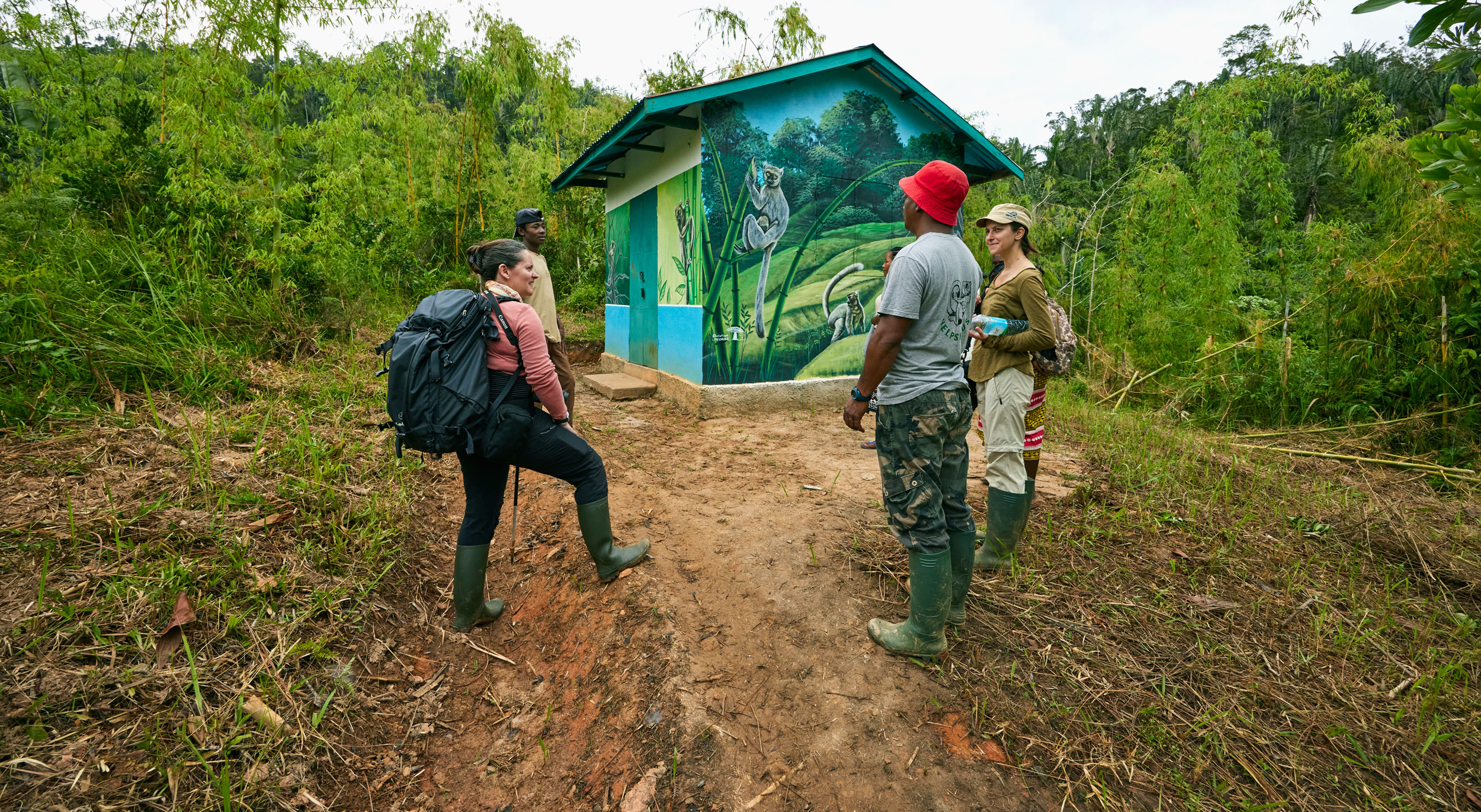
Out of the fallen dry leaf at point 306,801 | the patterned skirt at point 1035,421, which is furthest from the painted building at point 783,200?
the fallen dry leaf at point 306,801

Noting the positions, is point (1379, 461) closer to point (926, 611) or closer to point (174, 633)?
point (926, 611)

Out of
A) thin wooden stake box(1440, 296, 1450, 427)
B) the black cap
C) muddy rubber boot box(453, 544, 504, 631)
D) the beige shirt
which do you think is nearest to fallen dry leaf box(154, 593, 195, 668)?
muddy rubber boot box(453, 544, 504, 631)

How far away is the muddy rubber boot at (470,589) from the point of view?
3088 millimetres

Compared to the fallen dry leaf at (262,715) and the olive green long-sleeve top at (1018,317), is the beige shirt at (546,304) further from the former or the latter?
the olive green long-sleeve top at (1018,317)

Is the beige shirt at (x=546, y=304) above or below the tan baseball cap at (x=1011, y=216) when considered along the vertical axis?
below

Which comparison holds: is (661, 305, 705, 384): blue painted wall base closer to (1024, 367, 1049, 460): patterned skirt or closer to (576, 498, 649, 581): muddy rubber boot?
(576, 498, 649, 581): muddy rubber boot

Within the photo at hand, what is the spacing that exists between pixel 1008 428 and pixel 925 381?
3.24 feet

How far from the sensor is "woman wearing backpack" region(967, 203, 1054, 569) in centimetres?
320

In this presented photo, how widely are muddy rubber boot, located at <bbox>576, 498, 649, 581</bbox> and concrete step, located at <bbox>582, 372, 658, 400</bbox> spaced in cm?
497

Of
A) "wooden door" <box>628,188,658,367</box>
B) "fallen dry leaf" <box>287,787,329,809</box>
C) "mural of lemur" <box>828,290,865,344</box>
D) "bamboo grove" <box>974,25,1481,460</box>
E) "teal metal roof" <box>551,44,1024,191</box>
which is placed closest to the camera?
"fallen dry leaf" <box>287,787,329,809</box>

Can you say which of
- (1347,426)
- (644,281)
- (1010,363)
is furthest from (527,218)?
(1347,426)

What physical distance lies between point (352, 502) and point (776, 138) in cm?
561

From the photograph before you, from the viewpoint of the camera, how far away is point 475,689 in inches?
118

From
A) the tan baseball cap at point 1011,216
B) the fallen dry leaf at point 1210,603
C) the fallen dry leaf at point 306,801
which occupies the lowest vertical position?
the fallen dry leaf at point 306,801
